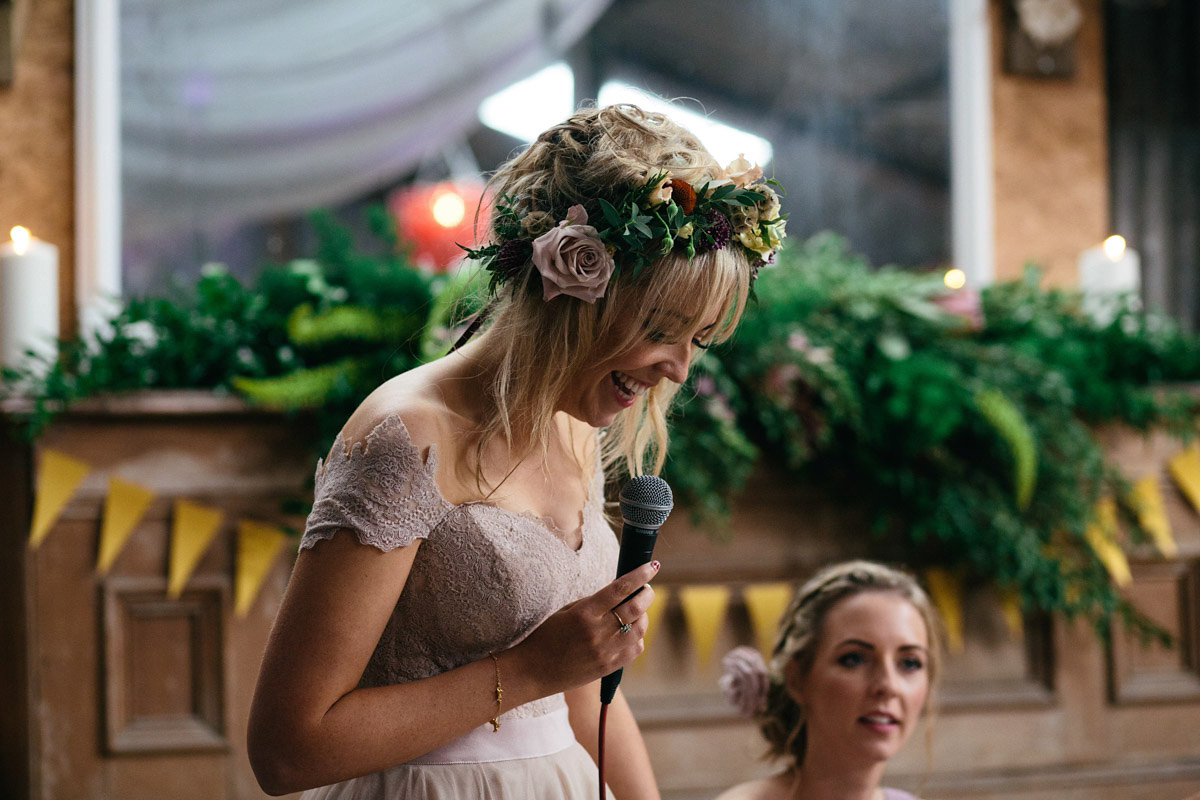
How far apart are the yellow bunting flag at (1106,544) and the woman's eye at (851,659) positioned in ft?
3.37

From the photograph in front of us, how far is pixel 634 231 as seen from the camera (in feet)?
3.75

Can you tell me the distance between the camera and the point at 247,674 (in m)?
2.29

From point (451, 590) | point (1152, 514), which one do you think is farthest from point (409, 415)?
point (1152, 514)

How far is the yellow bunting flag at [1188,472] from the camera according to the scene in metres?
2.65

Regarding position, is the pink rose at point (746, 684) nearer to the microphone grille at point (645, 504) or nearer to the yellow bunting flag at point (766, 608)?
the yellow bunting flag at point (766, 608)

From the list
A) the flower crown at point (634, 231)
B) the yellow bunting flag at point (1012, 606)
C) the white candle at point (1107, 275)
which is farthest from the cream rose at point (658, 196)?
the white candle at point (1107, 275)

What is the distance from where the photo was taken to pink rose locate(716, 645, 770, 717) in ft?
6.11

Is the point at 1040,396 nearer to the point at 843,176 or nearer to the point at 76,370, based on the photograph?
the point at 843,176

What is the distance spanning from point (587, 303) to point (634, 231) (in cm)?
10

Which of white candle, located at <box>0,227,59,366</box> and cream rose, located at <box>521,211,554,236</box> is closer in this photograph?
cream rose, located at <box>521,211,554,236</box>

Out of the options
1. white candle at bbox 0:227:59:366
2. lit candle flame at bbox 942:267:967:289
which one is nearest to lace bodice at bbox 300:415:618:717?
white candle at bbox 0:227:59:366

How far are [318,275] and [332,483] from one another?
54.7 inches

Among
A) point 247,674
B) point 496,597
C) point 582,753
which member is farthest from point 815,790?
point 247,674

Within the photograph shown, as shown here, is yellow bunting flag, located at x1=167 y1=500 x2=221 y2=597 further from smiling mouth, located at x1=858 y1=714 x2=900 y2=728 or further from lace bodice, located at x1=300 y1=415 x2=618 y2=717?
smiling mouth, located at x1=858 y1=714 x2=900 y2=728
